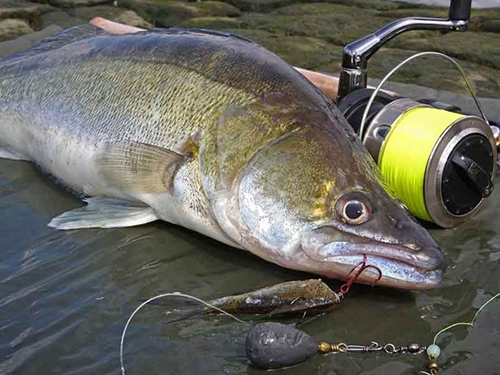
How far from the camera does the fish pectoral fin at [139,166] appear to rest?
10.4 ft

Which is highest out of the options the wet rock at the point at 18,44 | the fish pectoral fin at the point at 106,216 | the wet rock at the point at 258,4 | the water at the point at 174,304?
the wet rock at the point at 258,4

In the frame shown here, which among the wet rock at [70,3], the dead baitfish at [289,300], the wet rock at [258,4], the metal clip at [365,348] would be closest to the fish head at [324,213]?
the dead baitfish at [289,300]

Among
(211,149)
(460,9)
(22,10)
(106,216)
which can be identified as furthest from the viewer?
(22,10)

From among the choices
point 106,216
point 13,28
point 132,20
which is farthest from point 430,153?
point 132,20

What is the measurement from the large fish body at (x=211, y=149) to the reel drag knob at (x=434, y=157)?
1.11 feet

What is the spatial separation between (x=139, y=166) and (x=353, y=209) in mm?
1053

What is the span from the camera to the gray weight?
2.30 metres

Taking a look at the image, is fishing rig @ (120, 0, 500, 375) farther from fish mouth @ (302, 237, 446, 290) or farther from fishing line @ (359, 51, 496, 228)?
fish mouth @ (302, 237, 446, 290)

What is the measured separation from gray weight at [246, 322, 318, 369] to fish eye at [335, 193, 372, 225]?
0.50 meters

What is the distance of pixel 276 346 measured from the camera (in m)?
2.30

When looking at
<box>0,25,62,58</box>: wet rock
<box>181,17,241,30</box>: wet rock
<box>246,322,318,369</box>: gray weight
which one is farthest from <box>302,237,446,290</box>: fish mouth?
<box>181,17,241,30</box>: wet rock

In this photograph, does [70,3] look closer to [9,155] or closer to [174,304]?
[9,155]

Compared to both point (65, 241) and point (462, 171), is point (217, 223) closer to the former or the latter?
point (65, 241)

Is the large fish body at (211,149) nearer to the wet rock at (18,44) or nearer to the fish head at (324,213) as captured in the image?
the fish head at (324,213)
